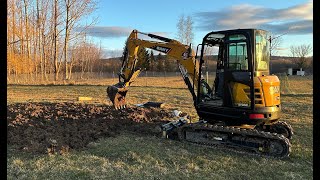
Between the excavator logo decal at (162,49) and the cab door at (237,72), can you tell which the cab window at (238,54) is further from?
the excavator logo decal at (162,49)

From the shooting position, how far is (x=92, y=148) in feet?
23.9

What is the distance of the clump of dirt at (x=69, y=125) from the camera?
290 inches

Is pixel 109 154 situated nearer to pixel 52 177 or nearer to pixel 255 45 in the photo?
pixel 52 177

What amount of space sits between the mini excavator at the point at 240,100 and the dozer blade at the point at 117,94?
3.20 meters

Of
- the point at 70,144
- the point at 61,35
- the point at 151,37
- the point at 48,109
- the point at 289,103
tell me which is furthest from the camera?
the point at 61,35

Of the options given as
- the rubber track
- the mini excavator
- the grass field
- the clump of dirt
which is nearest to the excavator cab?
the mini excavator

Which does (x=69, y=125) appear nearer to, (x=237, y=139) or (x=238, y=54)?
(x=237, y=139)

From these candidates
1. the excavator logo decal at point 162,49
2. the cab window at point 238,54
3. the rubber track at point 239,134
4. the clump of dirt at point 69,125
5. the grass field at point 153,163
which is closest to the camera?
the grass field at point 153,163

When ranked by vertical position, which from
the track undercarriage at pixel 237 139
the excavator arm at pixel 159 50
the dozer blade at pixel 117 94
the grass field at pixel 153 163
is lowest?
the grass field at pixel 153 163

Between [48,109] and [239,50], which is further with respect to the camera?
[48,109]

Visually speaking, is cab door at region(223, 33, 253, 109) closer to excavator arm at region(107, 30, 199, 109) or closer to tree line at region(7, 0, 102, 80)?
excavator arm at region(107, 30, 199, 109)

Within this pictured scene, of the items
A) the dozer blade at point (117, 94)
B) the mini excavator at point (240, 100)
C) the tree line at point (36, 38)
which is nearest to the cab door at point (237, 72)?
the mini excavator at point (240, 100)

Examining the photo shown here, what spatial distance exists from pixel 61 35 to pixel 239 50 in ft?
104

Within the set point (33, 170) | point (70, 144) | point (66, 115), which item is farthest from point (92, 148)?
point (66, 115)
